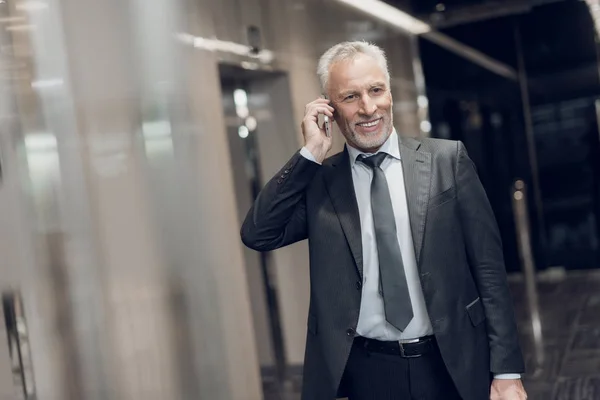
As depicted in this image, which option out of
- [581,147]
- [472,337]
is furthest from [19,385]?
[581,147]

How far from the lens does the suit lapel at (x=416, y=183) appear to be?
90.6 inches

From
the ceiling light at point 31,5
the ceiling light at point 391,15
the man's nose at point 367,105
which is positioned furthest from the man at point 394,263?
the ceiling light at point 391,15

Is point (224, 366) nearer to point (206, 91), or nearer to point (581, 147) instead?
point (206, 91)

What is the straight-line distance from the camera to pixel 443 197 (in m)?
2.33

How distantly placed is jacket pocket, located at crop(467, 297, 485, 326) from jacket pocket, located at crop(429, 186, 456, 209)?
30 cm

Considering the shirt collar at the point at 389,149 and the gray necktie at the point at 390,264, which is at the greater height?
the shirt collar at the point at 389,149

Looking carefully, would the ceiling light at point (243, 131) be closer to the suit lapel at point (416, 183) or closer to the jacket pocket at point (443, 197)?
the suit lapel at point (416, 183)

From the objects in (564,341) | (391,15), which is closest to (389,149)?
(564,341)

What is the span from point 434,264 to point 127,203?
6.75 ft

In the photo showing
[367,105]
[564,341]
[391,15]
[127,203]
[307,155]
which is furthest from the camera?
[391,15]

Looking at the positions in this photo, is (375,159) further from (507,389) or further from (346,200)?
(507,389)

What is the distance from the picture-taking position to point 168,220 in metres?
4.26

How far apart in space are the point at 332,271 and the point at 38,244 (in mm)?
1532

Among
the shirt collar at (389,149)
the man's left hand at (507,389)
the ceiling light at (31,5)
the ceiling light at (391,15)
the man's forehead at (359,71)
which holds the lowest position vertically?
the man's left hand at (507,389)
